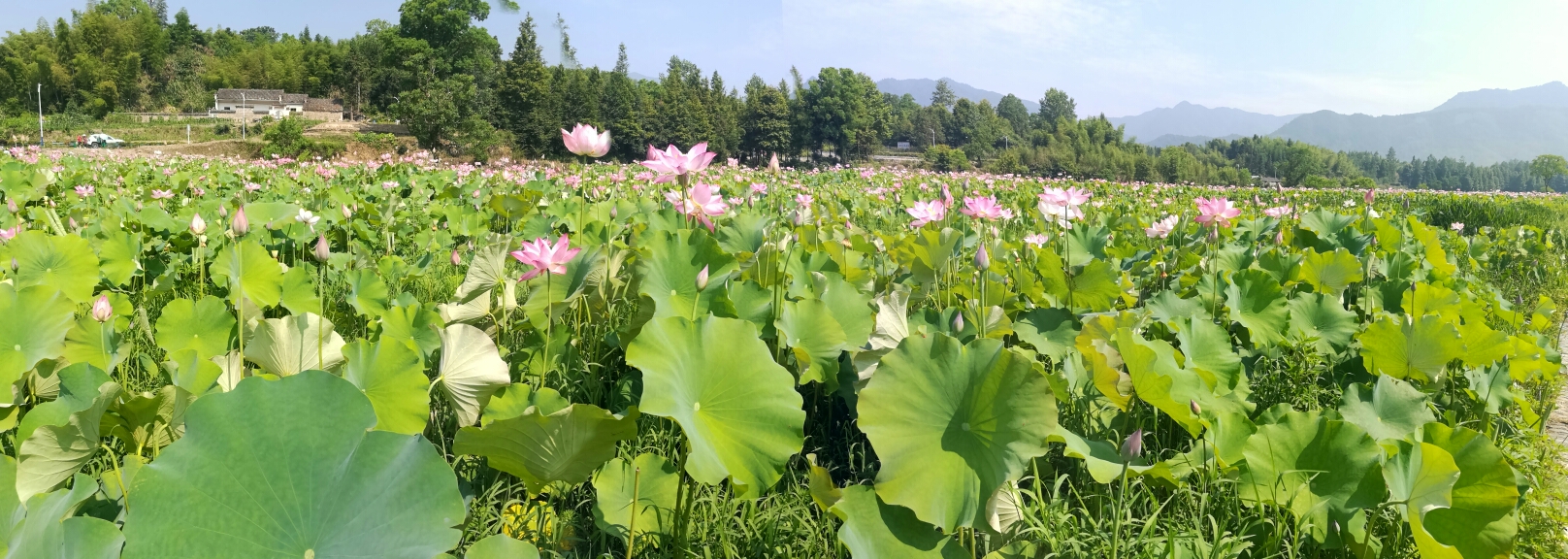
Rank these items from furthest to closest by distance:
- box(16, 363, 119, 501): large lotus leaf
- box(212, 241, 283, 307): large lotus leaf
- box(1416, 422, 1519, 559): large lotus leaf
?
box(212, 241, 283, 307): large lotus leaf, box(1416, 422, 1519, 559): large lotus leaf, box(16, 363, 119, 501): large lotus leaf

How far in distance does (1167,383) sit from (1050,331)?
2.13ft

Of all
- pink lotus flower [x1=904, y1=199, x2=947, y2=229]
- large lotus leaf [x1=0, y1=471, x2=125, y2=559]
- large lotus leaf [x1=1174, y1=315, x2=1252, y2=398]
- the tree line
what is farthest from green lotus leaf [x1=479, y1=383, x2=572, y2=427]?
the tree line

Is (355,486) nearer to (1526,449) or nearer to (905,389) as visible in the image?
(905,389)

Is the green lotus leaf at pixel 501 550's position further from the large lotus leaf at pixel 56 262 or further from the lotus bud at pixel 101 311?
the large lotus leaf at pixel 56 262

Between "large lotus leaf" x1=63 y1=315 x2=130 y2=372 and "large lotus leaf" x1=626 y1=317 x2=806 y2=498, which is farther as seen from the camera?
"large lotus leaf" x1=63 y1=315 x2=130 y2=372

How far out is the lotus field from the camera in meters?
0.74

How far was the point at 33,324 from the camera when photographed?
4.51 feet

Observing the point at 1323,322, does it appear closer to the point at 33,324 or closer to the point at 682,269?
the point at 682,269

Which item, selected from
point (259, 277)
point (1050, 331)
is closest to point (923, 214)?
point (1050, 331)

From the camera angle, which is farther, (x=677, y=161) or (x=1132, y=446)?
(x=677, y=161)

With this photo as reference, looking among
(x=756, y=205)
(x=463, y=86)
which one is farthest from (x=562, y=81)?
(x=756, y=205)

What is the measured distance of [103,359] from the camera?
1467 mm

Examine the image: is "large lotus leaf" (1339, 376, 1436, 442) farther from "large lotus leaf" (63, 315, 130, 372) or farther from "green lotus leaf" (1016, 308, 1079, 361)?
"large lotus leaf" (63, 315, 130, 372)

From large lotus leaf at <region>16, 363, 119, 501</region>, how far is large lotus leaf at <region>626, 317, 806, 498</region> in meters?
0.68
